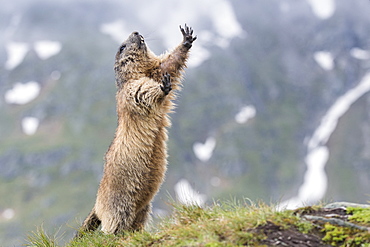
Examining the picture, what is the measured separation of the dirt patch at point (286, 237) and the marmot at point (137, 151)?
428 centimetres

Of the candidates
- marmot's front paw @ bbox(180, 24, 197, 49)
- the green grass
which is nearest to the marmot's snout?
marmot's front paw @ bbox(180, 24, 197, 49)

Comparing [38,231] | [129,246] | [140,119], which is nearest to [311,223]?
[129,246]

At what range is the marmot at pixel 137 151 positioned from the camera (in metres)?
10.5

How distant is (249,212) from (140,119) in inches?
167

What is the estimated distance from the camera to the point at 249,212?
752 cm

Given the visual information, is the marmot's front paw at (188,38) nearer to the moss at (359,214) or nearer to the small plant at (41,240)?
the small plant at (41,240)

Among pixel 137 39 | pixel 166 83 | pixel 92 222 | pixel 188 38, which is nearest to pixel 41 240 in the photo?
pixel 92 222

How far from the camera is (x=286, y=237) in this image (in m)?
6.65

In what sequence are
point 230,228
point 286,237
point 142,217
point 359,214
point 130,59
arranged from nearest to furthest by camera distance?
point 286,237
point 230,228
point 359,214
point 142,217
point 130,59

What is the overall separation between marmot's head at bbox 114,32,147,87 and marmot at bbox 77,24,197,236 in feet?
0.84

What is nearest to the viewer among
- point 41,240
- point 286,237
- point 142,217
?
point 286,237

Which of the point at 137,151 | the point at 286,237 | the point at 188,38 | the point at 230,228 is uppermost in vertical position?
the point at 188,38

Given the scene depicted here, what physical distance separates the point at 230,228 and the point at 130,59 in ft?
20.8

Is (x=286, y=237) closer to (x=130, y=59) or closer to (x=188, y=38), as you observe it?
(x=188, y=38)
